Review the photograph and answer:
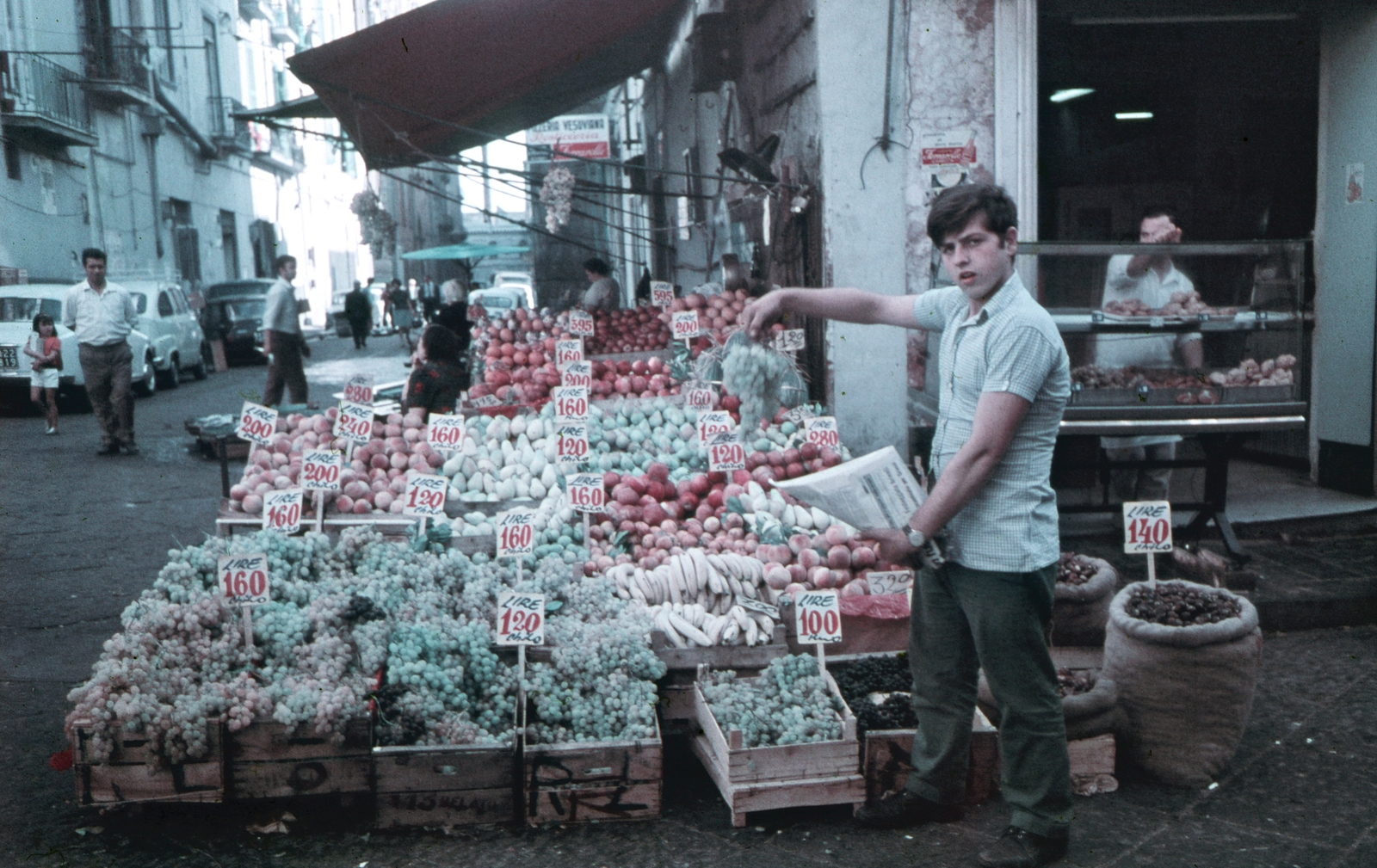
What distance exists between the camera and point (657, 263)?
15.8 metres

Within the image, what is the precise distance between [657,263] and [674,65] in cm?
435

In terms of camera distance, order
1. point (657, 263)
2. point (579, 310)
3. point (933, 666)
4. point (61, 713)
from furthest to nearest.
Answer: point (657, 263), point (579, 310), point (61, 713), point (933, 666)

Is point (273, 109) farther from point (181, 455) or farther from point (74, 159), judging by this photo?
point (74, 159)

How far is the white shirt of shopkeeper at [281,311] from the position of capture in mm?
10984

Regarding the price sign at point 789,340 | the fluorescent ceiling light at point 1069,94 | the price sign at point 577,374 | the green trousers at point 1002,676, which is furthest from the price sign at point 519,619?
the fluorescent ceiling light at point 1069,94

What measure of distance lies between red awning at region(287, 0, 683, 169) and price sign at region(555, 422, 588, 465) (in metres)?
2.11

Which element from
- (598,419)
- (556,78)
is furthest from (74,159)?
(598,419)

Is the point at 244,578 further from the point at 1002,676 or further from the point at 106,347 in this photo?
the point at 106,347

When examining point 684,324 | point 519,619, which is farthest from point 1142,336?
point 519,619

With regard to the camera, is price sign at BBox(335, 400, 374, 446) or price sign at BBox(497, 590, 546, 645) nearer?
price sign at BBox(497, 590, 546, 645)

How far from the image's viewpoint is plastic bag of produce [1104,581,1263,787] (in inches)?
137

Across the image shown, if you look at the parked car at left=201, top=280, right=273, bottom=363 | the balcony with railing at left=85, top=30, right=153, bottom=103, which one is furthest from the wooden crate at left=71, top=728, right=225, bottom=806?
the balcony with railing at left=85, top=30, right=153, bottom=103

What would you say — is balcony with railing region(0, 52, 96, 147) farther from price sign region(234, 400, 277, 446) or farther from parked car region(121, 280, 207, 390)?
price sign region(234, 400, 277, 446)

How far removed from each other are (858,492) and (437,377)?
4240mm
